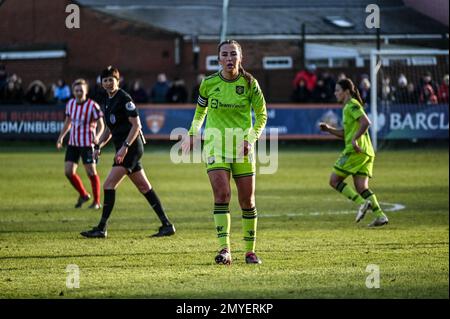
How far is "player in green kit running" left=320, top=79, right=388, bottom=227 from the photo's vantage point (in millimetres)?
15805

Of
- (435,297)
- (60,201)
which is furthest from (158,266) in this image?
(60,201)

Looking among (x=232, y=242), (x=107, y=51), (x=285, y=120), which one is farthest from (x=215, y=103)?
(x=107, y=51)

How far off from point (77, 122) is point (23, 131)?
17227 millimetres

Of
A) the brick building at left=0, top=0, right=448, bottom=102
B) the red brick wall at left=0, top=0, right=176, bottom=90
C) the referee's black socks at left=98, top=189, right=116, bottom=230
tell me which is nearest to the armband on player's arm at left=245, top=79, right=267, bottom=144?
the referee's black socks at left=98, top=189, right=116, bottom=230

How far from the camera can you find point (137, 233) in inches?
592

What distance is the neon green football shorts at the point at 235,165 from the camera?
1152 cm

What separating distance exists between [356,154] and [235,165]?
491 cm

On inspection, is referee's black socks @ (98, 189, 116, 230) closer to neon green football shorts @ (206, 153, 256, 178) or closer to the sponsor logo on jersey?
neon green football shorts @ (206, 153, 256, 178)

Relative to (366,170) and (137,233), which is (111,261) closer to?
(137,233)

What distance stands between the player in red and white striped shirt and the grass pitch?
568mm

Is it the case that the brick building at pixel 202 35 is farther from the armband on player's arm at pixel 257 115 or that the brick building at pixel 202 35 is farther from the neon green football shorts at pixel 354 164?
the armband on player's arm at pixel 257 115

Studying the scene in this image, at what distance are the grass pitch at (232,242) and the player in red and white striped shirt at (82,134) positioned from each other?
57 centimetres

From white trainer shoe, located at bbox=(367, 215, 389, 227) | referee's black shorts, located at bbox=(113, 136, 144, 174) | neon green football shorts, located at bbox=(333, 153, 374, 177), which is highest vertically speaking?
referee's black shorts, located at bbox=(113, 136, 144, 174)

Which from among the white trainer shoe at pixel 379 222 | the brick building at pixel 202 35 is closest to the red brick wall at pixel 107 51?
the brick building at pixel 202 35
